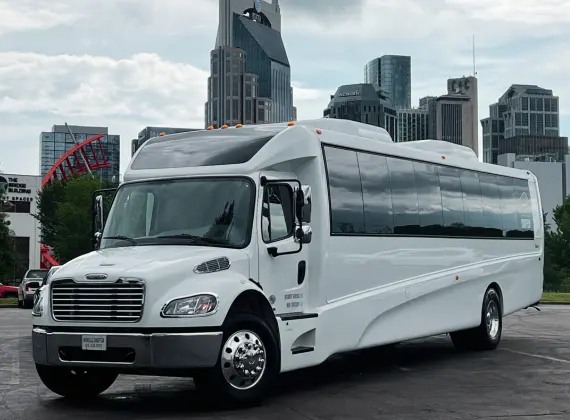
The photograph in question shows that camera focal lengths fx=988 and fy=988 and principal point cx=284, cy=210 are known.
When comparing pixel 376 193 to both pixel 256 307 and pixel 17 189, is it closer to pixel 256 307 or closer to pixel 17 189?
pixel 256 307

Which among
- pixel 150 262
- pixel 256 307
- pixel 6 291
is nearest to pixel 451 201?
pixel 256 307

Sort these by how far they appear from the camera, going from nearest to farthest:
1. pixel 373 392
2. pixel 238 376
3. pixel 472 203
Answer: pixel 238 376 → pixel 373 392 → pixel 472 203

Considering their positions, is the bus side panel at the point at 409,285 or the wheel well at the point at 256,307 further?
the bus side panel at the point at 409,285

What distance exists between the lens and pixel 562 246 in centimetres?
11056

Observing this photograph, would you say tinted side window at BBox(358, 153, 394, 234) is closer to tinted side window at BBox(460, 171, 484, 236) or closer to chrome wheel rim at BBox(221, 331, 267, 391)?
tinted side window at BBox(460, 171, 484, 236)

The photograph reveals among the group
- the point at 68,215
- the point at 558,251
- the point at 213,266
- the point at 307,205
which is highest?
the point at 68,215

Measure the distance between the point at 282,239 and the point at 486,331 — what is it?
6.78m

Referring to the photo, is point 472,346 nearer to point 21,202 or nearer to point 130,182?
point 130,182

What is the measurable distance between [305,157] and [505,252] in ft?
23.8

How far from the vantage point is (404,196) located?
14070mm

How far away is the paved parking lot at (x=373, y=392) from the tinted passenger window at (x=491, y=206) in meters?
2.16

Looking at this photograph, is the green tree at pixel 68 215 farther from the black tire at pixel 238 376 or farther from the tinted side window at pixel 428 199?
the black tire at pixel 238 376

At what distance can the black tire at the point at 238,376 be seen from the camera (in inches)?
372

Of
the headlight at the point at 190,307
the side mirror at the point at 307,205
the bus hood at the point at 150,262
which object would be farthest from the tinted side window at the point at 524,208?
the headlight at the point at 190,307
